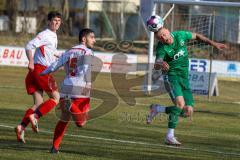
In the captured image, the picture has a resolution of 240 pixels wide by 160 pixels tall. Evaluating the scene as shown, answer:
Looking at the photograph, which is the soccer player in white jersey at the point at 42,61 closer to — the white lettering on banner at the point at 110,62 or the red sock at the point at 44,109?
the red sock at the point at 44,109

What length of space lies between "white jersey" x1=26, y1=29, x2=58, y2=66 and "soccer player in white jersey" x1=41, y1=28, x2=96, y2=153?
5.29 ft

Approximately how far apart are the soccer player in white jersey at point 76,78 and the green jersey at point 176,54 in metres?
1.85

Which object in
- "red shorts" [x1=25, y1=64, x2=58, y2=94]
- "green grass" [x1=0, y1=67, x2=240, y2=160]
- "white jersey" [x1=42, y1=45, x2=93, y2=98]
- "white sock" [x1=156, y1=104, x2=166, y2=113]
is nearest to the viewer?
Result: "white jersey" [x1=42, y1=45, x2=93, y2=98]

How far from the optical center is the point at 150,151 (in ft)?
41.2

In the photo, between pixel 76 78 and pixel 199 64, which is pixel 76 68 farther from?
pixel 199 64

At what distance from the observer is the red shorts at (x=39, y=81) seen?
43.3ft

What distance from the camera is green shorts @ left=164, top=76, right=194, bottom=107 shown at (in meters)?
13.3

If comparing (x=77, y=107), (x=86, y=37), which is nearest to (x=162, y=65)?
(x=86, y=37)

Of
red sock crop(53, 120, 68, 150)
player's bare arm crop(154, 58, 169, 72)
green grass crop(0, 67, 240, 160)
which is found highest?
player's bare arm crop(154, 58, 169, 72)

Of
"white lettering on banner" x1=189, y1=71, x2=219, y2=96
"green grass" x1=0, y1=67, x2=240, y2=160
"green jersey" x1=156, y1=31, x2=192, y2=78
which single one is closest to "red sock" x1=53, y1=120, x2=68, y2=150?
"green grass" x1=0, y1=67, x2=240, y2=160

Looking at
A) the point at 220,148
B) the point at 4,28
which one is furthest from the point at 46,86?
the point at 4,28

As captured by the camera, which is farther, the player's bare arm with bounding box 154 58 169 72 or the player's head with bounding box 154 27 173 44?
the player's head with bounding box 154 27 173 44

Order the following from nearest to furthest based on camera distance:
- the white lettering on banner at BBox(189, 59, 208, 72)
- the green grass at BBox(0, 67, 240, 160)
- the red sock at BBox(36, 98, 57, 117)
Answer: the green grass at BBox(0, 67, 240, 160) → the red sock at BBox(36, 98, 57, 117) → the white lettering on banner at BBox(189, 59, 208, 72)

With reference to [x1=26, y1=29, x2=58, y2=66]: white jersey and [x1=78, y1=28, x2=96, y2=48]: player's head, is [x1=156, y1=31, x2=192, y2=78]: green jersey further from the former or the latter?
[x1=26, y1=29, x2=58, y2=66]: white jersey
